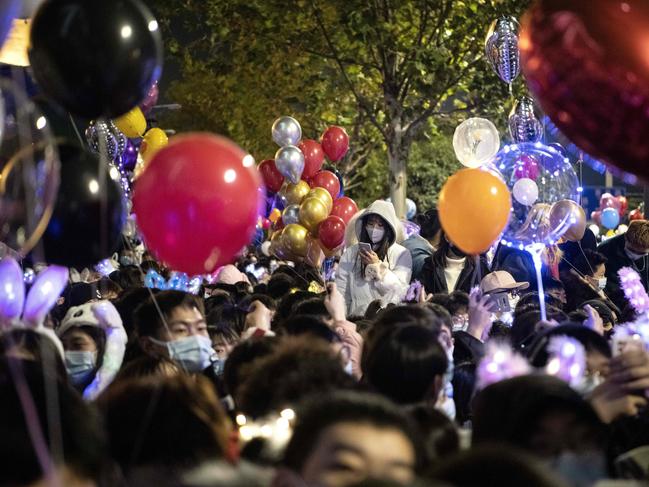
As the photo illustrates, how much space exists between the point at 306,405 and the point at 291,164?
8.99m

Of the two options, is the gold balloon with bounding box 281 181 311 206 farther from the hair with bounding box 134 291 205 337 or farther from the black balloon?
the black balloon

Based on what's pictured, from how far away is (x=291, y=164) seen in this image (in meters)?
12.1

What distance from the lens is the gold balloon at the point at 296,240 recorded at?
11.0m

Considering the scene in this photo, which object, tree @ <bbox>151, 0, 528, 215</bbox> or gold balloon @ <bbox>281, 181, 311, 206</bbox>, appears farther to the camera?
tree @ <bbox>151, 0, 528, 215</bbox>

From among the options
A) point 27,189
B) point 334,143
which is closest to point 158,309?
point 27,189

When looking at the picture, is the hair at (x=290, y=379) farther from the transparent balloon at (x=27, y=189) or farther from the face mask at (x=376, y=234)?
the face mask at (x=376, y=234)

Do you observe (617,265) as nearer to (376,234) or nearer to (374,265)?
(376,234)

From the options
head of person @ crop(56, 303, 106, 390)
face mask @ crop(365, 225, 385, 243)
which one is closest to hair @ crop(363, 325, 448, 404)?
head of person @ crop(56, 303, 106, 390)

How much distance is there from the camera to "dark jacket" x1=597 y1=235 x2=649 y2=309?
967cm

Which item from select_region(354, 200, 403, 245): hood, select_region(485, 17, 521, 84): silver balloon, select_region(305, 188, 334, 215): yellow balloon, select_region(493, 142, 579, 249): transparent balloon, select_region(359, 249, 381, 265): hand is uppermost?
select_region(493, 142, 579, 249): transparent balloon

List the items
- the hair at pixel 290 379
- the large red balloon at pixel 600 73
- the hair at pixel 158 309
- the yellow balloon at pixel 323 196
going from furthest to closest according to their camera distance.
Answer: the yellow balloon at pixel 323 196 < the hair at pixel 158 309 < the large red balloon at pixel 600 73 < the hair at pixel 290 379

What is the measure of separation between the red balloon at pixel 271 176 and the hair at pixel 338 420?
9.65 m

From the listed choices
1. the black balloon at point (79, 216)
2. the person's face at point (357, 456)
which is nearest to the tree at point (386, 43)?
the black balloon at point (79, 216)

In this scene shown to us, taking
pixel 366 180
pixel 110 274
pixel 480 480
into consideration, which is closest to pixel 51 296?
pixel 480 480
